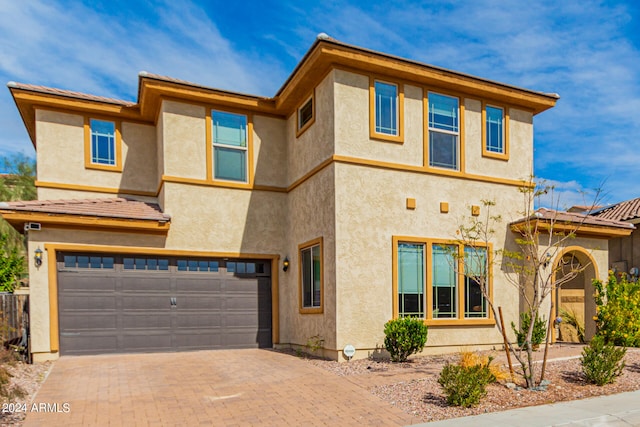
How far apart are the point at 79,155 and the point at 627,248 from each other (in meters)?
18.8

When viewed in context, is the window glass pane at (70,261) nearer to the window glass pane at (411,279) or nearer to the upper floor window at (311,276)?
the upper floor window at (311,276)

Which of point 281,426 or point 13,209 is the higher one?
point 13,209

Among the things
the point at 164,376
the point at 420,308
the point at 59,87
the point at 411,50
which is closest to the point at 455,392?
the point at 420,308

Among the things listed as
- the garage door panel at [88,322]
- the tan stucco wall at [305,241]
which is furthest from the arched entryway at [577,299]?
the garage door panel at [88,322]

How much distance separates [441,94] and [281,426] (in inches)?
361

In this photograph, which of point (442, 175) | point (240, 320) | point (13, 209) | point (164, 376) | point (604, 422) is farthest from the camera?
point (240, 320)

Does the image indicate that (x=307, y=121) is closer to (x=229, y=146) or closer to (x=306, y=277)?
(x=229, y=146)

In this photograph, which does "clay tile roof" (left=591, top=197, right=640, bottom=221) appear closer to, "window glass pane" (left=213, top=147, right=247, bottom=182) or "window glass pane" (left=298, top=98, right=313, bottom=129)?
"window glass pane" (left=298, top=98, right=313, bottom=129)

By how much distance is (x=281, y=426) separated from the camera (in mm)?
6238

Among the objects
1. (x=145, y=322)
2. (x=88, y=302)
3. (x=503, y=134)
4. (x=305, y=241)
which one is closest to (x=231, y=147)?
(x=305, y=241)

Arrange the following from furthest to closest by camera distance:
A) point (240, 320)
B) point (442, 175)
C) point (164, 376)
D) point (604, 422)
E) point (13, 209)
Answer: point (240, 320), point (442, 175), point (13, 209), point (164, 376), point (604, 422)

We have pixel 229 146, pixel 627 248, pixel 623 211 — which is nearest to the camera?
pixel 229 146

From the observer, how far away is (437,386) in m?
7.90

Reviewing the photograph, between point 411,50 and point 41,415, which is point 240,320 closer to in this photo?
point 41,415
